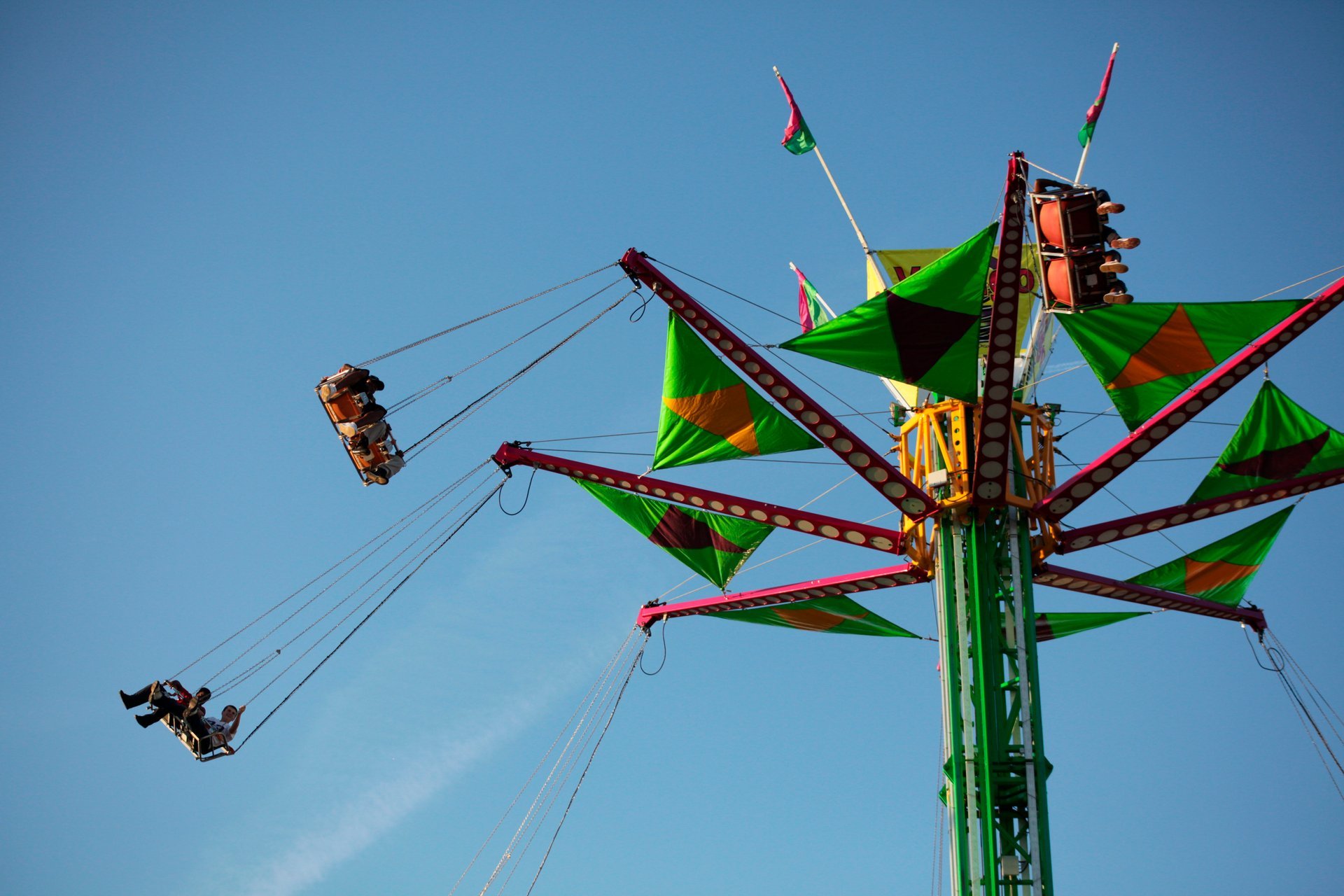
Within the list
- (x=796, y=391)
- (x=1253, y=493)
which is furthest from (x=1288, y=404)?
(x=796, y=391)

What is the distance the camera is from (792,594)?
22031 millimetres

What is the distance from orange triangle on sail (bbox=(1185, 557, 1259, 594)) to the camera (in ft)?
74.3

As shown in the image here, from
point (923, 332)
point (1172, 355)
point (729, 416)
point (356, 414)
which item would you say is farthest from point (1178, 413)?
point (356, 414)

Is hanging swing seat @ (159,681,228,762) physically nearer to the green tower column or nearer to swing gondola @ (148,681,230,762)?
swing gondola @ (148,681,230,762)

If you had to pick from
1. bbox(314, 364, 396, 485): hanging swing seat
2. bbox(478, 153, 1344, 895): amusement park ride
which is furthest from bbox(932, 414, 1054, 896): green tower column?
bbox(314, 364, 396, 485): hanging swing seat

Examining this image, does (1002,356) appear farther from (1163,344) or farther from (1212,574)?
(1212,574)

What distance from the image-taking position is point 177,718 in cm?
2011

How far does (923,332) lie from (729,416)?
293 centimetres

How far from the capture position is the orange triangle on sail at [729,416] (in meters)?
20.4

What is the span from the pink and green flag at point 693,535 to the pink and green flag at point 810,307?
5122 mm

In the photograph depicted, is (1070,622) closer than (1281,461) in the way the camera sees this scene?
No

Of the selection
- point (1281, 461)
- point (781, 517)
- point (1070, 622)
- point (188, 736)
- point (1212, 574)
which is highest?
point (1281, 461)

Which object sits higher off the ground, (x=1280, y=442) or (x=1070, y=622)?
(x=1280, y=442)

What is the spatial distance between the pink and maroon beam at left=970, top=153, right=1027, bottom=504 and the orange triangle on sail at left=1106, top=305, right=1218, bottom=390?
218 cm
